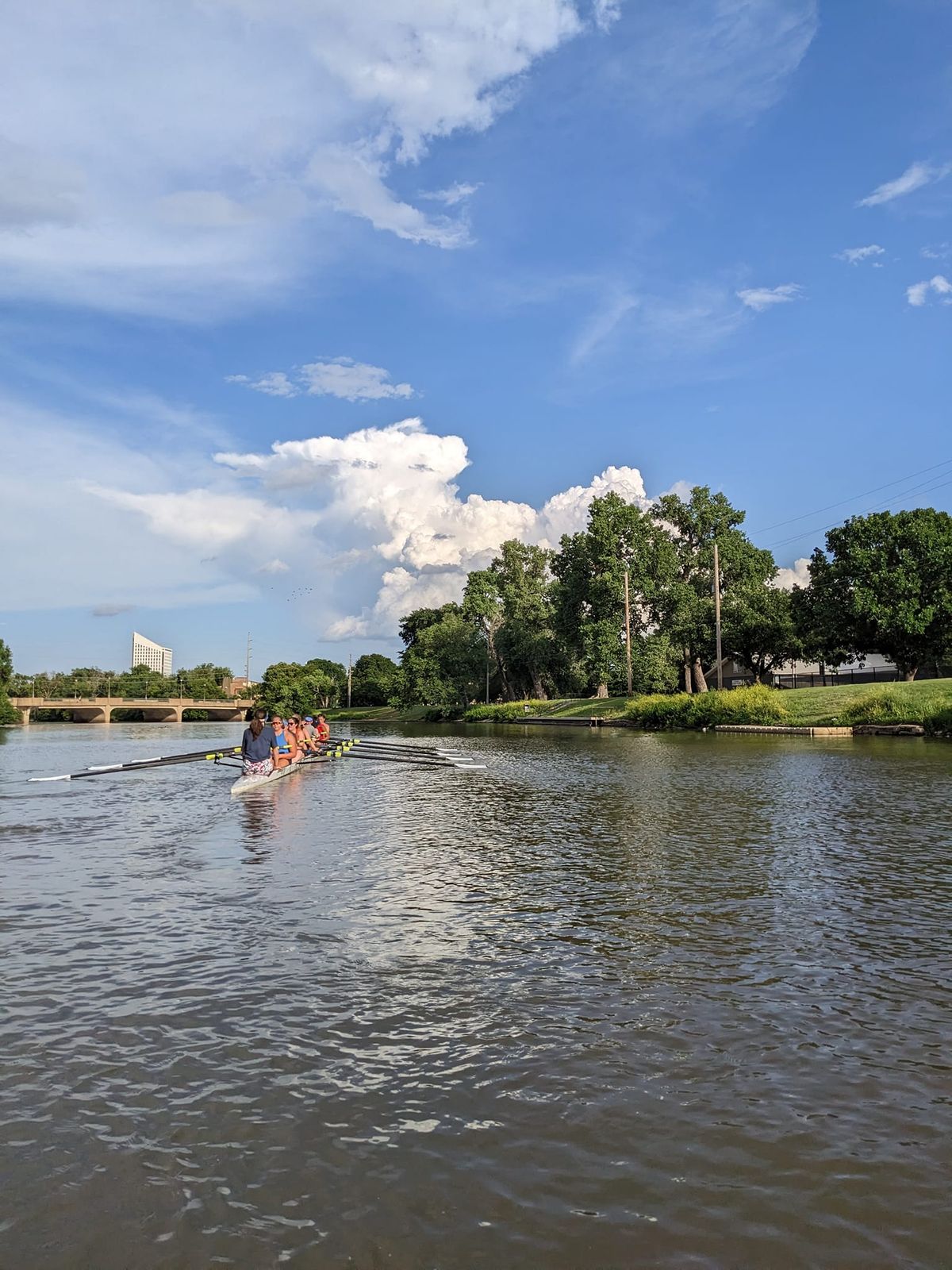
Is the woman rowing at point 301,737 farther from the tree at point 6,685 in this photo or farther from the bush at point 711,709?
the tree at point 6,685

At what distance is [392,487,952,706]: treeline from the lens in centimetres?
6525

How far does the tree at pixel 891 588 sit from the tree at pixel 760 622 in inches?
199

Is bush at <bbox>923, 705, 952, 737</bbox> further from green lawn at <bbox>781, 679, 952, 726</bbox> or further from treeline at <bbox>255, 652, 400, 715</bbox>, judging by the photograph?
treeline at <bbox>255, 652, 400, 715</bbox>

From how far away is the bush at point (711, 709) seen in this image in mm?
53812

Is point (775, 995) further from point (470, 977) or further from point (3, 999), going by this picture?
point (3, 999)

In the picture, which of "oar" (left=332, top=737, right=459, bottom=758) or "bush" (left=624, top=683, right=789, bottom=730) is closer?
"oar" (left=332, top=737, right=459, bottom=758)

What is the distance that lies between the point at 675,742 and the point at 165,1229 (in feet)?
138

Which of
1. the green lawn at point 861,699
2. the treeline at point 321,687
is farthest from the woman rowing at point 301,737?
the treeline at point 321,687

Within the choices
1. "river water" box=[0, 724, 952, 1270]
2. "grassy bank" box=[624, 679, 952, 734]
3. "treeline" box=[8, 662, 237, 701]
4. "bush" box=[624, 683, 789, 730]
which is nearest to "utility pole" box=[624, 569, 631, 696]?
"grassy bank" box=[624, 679, 952, 734]

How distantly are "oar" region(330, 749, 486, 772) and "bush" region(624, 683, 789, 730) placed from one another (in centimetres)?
2618

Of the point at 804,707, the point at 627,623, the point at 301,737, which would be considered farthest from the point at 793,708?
the point at 301,737

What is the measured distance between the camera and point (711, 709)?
57281 millimetres

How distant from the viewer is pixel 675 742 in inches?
1769

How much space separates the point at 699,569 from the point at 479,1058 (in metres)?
78.8
